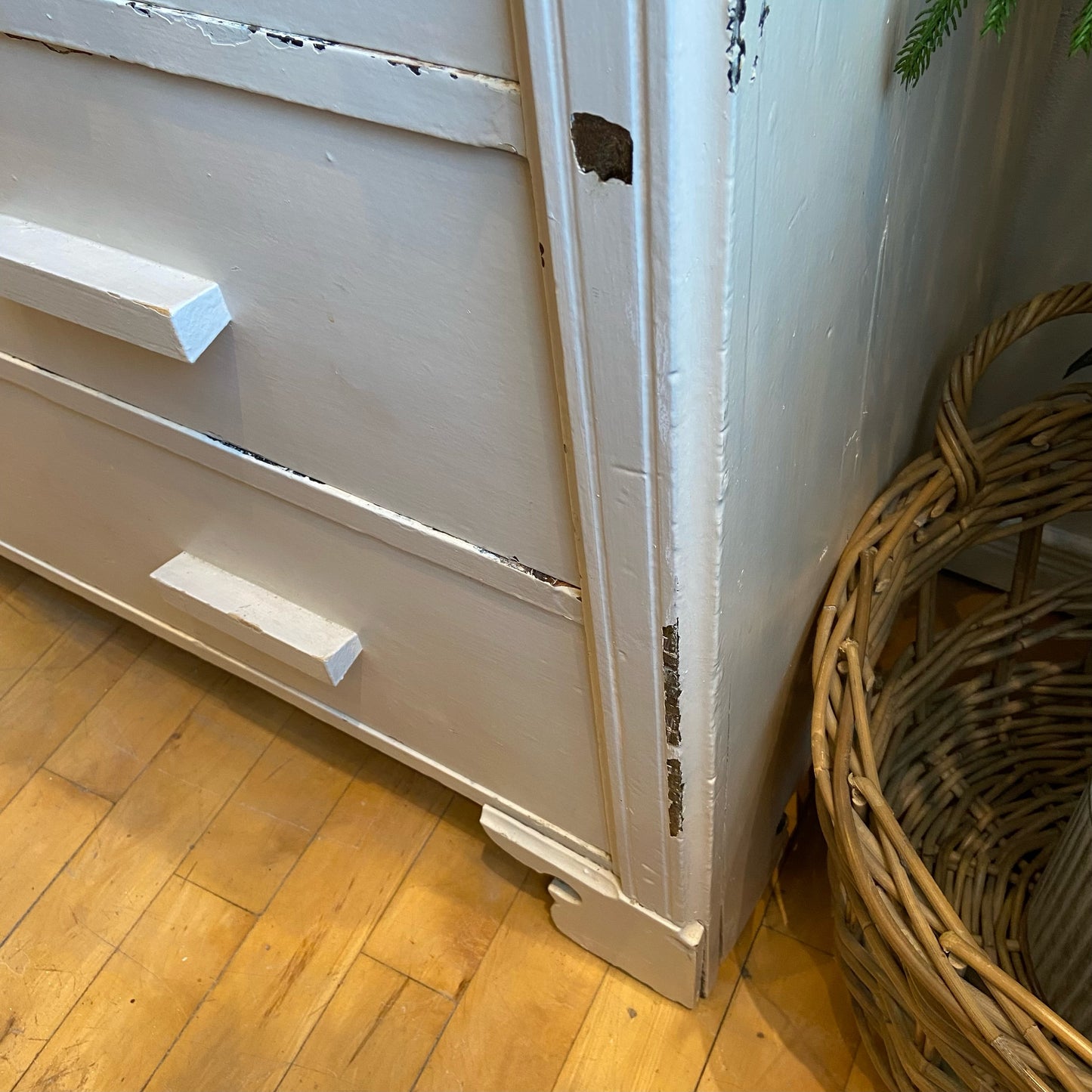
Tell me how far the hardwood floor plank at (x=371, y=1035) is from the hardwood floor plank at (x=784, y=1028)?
23cm

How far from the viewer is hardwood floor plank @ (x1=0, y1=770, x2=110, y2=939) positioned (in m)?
0.92

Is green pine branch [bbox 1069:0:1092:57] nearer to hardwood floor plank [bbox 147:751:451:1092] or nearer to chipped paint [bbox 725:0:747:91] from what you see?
chipped paint [bbox 725:0:747:91]

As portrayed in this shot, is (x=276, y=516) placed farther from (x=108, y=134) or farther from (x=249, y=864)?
(x=249, y=864)

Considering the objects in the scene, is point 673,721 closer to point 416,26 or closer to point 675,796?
point 675,796

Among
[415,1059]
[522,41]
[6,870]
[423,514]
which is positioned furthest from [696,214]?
[6,870]

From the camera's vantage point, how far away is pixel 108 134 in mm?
460

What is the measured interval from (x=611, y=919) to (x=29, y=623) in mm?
761

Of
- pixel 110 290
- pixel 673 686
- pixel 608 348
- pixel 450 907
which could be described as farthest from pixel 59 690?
pixel 608 348

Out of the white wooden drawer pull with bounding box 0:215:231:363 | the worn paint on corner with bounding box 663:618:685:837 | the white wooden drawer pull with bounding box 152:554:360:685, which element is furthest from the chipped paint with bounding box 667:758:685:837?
the white wooden drawer pull with bounding box 0:215:231:363

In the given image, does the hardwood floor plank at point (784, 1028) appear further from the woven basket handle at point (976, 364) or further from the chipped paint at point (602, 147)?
the chipped paint at point (602, 147)

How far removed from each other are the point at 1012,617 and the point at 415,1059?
1.94 ft

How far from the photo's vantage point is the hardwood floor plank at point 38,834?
36.4 inches

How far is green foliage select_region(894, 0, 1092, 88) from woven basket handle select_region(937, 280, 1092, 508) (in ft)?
0.88

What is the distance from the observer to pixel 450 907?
0.89 m
